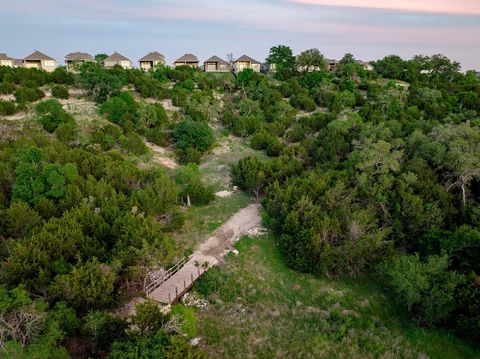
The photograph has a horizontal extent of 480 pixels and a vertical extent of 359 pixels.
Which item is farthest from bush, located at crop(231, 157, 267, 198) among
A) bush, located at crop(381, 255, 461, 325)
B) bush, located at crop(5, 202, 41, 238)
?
bush, located at crop(5, 202, 41, 238)

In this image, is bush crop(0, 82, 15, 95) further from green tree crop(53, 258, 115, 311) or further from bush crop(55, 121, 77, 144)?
green tree crop(53, 258, 115, 311)

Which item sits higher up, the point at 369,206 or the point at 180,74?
the point at 180,74

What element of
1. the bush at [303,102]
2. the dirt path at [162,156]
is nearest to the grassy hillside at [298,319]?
the dirt path at [162,156]

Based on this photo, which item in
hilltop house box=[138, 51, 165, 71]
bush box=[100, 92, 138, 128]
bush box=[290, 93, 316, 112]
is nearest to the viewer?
bush box=[100, 92, 138, 128]

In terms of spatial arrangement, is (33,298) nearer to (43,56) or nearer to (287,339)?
(287,339)

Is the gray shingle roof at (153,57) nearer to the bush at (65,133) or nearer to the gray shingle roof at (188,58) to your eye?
the gray shingle roof at (188,58)

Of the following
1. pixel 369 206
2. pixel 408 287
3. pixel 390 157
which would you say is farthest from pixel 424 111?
pixel 408 287

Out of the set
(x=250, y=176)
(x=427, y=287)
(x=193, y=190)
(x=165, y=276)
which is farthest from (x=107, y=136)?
(x=427, y=287)
